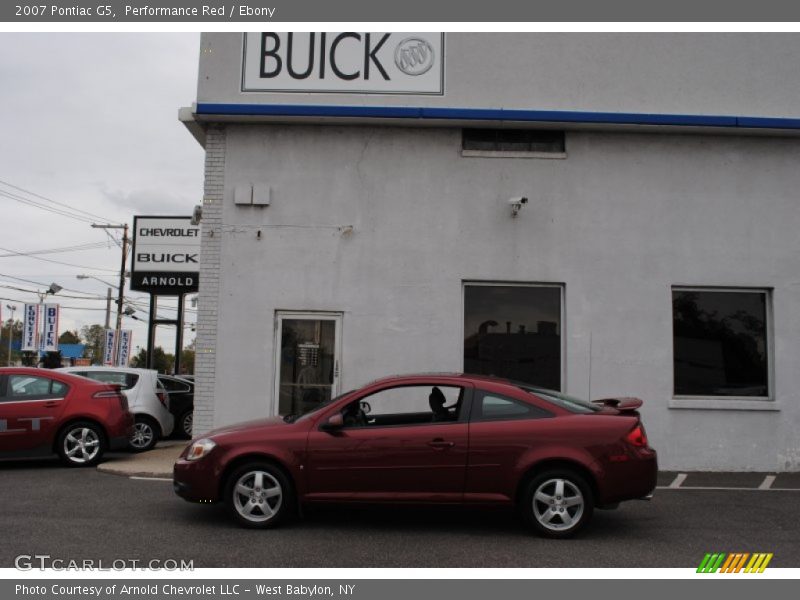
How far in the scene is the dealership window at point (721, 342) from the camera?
10.7m

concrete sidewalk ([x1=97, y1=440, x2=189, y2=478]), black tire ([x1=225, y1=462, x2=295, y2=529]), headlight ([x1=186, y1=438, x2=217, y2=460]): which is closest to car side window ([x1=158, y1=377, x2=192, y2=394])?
concrete sidewalk ([x1=97, y1=440, x2=189, y2=478])

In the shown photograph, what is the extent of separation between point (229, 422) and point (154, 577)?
17.0 feet

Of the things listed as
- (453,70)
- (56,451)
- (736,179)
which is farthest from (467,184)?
(56,451)

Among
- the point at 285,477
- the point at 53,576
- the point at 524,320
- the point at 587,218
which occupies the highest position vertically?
the point at 587,218

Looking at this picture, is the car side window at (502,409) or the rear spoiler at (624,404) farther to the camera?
the rear spoiler at (624,404)

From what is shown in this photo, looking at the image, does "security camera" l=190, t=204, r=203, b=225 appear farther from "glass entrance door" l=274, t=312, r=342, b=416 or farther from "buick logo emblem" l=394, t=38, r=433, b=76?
"buick logo emblem" l=394, t=38, r=433, b=76

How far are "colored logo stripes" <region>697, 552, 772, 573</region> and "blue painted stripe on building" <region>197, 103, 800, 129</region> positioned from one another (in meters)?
6.36

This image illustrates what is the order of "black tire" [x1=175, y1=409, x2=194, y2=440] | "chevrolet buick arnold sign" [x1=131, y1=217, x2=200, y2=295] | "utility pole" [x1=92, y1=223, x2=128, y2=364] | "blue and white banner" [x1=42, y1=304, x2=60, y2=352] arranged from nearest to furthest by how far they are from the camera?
1. "black tire" [x1=175, y1=409, x2=194, y2=440]
2. "chevrolet buick arnold sign" [x1=131, y1=217, x2=200, y2=295]
3. "blue and white banner" [x1=42, y1=304, x2=60, y2=352]
4. "utility pole" [x1=92, y1=223, x2=128, y2=364]

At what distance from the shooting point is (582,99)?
35.7ft

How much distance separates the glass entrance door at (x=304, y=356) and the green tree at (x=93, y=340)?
2987 inches

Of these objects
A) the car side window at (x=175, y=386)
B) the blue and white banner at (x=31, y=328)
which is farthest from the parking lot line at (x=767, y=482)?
the blue and white banner at (x=31, y=328)

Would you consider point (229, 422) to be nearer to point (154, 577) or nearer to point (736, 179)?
point (154, 577)

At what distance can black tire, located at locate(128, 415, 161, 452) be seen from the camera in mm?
13570

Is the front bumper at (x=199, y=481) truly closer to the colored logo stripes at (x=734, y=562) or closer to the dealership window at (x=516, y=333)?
the colored logo stripes at (x=734, y=562)
